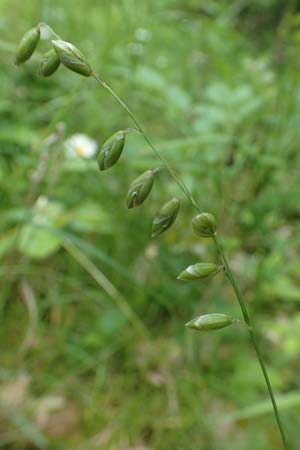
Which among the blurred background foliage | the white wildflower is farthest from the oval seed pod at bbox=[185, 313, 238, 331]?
the white wildflower

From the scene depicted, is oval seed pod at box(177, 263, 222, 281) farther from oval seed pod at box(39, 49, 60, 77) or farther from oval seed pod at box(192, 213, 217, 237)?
oval seed pod at box(39, 49, 60, 77)

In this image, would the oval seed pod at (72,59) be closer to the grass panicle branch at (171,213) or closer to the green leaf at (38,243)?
the grass panicle branch at (171,213)

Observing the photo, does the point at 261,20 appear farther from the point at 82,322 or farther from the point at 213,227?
the point at 213,227

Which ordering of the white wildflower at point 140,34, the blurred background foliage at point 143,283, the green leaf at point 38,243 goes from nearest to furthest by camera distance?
the blurred background foliage at point 143,283 < the green leaf at point 38,243 < the white wildflower at point 140,34

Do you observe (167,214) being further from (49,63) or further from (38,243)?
(38,243)

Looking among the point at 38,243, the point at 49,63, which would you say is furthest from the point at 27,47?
the point at 38,243

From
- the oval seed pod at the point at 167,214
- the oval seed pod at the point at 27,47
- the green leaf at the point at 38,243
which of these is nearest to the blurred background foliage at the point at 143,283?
the green leaf at the point at 38,243
